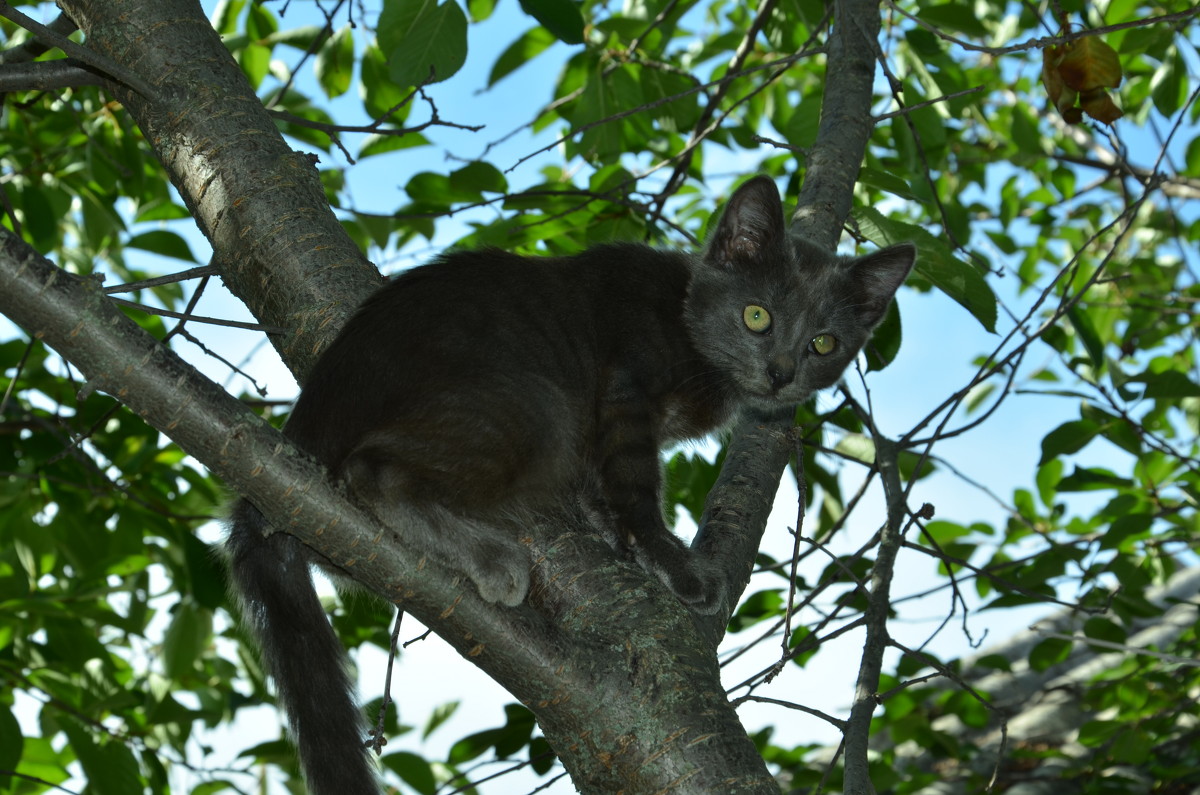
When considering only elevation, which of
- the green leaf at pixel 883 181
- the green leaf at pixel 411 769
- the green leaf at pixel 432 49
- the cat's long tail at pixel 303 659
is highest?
the green leaf at pixel 432 49

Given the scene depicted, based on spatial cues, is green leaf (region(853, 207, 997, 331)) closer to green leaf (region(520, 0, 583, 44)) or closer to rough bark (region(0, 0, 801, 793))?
rough bark (region(0, 0, 801, 793))

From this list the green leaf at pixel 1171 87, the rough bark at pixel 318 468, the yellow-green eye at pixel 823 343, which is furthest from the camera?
the green leaf at pixel 1171 87

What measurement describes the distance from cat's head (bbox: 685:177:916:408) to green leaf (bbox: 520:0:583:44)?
599 millimetres

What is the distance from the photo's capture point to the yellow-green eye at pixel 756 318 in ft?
8.65

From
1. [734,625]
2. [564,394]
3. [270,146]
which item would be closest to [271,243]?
[270,146]

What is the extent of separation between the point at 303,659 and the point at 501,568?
38 cm

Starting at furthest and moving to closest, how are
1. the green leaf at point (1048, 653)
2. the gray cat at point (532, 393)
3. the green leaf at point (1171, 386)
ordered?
Result: the green leaf at point (1048, 653) → the green leaf at point (1171, 386) → the gray cat at point (532, 393)

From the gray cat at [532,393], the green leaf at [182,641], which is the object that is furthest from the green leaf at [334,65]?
the green leaf at [182,641]

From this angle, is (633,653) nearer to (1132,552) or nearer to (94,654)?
(94,654)

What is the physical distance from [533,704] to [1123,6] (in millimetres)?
2821

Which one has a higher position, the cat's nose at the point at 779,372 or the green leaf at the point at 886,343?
the green leaf at the point at 886,343

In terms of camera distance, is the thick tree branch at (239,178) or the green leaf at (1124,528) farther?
the green leaf at (1124,528)

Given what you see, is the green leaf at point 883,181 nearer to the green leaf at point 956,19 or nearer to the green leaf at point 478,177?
A: the green leaf at point 956,19

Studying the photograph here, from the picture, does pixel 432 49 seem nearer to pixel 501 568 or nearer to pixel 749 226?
pixel 749 226
